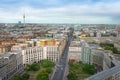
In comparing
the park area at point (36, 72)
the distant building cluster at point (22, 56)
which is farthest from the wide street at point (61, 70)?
the distant building cluster at point (22, 56)

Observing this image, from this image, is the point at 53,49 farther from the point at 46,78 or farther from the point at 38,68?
the point at 46,78

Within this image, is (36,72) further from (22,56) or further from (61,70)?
(22,56)

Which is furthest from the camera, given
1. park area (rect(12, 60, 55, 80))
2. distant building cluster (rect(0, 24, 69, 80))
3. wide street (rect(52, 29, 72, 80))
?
wide street (rect(52, 29, 72, 80))

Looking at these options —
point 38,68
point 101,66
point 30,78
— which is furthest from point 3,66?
point 101,66

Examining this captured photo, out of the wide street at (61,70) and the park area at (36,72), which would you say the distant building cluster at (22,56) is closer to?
the park area at (36,72)

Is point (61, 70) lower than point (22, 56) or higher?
lower

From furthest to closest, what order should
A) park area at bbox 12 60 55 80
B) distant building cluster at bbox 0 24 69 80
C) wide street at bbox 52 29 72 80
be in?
wide street at bbox 52 29 72 80 < distant building cluster at bbox 0 24 69 80 < park area at bbox 12 60 55 80

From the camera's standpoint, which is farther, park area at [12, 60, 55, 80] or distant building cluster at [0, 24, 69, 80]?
distant building cluster at [0, 24, 69, 80]

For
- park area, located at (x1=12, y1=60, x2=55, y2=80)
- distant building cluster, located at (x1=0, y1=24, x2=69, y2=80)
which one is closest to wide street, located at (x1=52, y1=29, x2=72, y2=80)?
park area, located at (x1=12, y1=60, x2=55, y2=80)

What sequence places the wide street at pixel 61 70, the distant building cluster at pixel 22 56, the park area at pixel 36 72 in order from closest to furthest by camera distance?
the park area at pixel 36 72 → the distant building cluster at pixel 22 56 → the wide street at pixel 61 70

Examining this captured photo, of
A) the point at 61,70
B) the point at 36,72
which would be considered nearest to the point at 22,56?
the point at 36,72

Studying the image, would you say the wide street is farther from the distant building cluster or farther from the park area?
the distant building cluster
